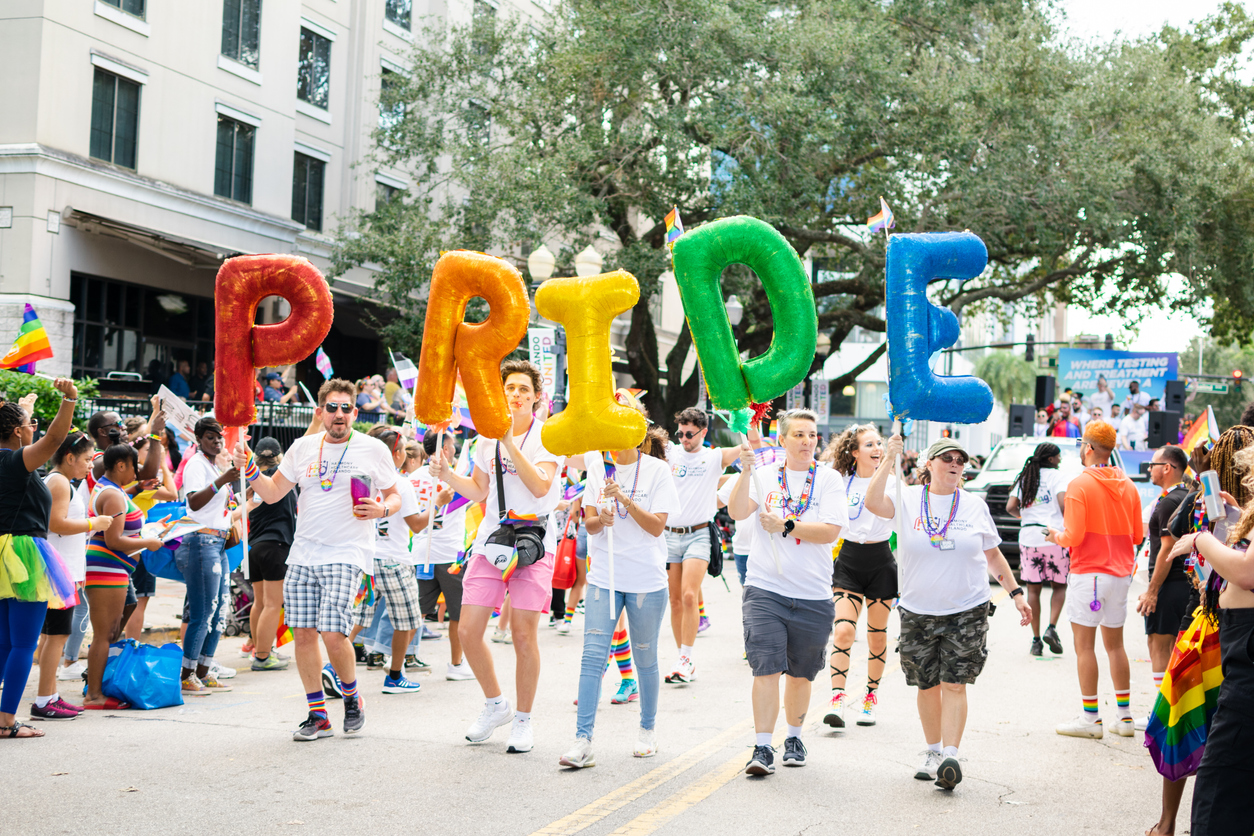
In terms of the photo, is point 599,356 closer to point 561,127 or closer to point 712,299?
point 712,299

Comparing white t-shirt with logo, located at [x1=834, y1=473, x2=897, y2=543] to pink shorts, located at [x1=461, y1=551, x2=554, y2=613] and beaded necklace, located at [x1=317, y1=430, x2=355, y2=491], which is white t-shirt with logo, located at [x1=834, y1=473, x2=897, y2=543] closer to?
pink shorts, located at [x1=461, y1=551, x2=554, y2=613]

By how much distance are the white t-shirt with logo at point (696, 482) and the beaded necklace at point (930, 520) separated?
2.87 metres

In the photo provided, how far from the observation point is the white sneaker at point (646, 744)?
20.6 feet

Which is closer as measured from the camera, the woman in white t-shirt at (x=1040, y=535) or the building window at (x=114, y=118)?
the woman in white t-shirt at (x=1040, y=535)

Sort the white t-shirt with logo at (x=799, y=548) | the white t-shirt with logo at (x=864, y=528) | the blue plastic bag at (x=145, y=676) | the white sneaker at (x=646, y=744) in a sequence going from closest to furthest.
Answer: the white t-shirt with logo at (x=799, y=548) < the white sneaker at (x=646, y=744) < the blue plastic bag at (x=145, y=676) < the white t-shirt with logo at (x=864, y=528)

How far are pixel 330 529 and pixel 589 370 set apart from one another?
182 cm

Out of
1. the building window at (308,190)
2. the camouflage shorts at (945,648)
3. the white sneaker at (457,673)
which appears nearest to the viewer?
the camouflage shorts at (945,648)

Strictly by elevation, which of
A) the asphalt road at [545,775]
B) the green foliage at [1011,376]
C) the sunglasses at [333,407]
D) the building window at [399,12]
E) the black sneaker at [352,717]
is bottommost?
the asphalt road at [545,775]

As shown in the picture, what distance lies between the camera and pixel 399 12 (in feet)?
88.5

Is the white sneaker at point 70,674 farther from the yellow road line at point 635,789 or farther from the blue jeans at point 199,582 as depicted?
the yellow road line at point 635,789

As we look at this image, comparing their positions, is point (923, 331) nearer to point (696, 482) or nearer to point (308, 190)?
point (696, 482)

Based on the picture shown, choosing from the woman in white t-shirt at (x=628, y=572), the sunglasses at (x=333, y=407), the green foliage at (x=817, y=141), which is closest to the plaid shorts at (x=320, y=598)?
the sunglasses at (x=333, y=407)

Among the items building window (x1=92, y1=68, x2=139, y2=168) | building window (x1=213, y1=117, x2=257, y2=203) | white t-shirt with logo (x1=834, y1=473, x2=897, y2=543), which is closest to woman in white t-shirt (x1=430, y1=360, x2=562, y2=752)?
white t-shirt with logo (x1=834, y1=473, x2=897, y2=543)

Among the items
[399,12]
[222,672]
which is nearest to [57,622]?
[222,672]
